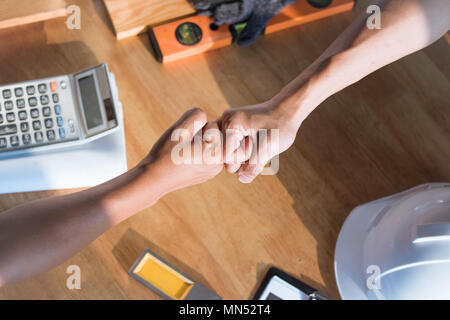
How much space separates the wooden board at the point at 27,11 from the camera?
654mm

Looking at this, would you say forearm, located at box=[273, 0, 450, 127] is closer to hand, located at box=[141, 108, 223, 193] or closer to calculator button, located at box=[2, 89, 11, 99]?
hand, located at box=[141, 108, 223, 193]

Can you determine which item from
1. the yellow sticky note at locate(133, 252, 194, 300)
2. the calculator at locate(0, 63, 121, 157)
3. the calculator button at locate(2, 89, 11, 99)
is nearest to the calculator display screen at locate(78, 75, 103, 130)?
the calculator at locate(0, 63, 121, 157)

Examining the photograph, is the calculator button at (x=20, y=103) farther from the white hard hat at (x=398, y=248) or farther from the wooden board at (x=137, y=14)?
the white hard hat at (x=398, y=248)

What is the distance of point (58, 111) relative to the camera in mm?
613

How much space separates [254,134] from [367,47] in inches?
7.9

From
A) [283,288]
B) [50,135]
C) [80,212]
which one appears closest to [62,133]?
[50,135]

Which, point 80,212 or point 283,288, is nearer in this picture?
point 80,212

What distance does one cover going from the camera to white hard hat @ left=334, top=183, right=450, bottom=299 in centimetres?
47

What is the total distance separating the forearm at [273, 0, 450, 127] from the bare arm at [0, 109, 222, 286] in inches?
5.7

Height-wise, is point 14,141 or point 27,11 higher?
point 27,11

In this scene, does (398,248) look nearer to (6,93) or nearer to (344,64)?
(344,64)

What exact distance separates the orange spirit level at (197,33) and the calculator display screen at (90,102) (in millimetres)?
125
